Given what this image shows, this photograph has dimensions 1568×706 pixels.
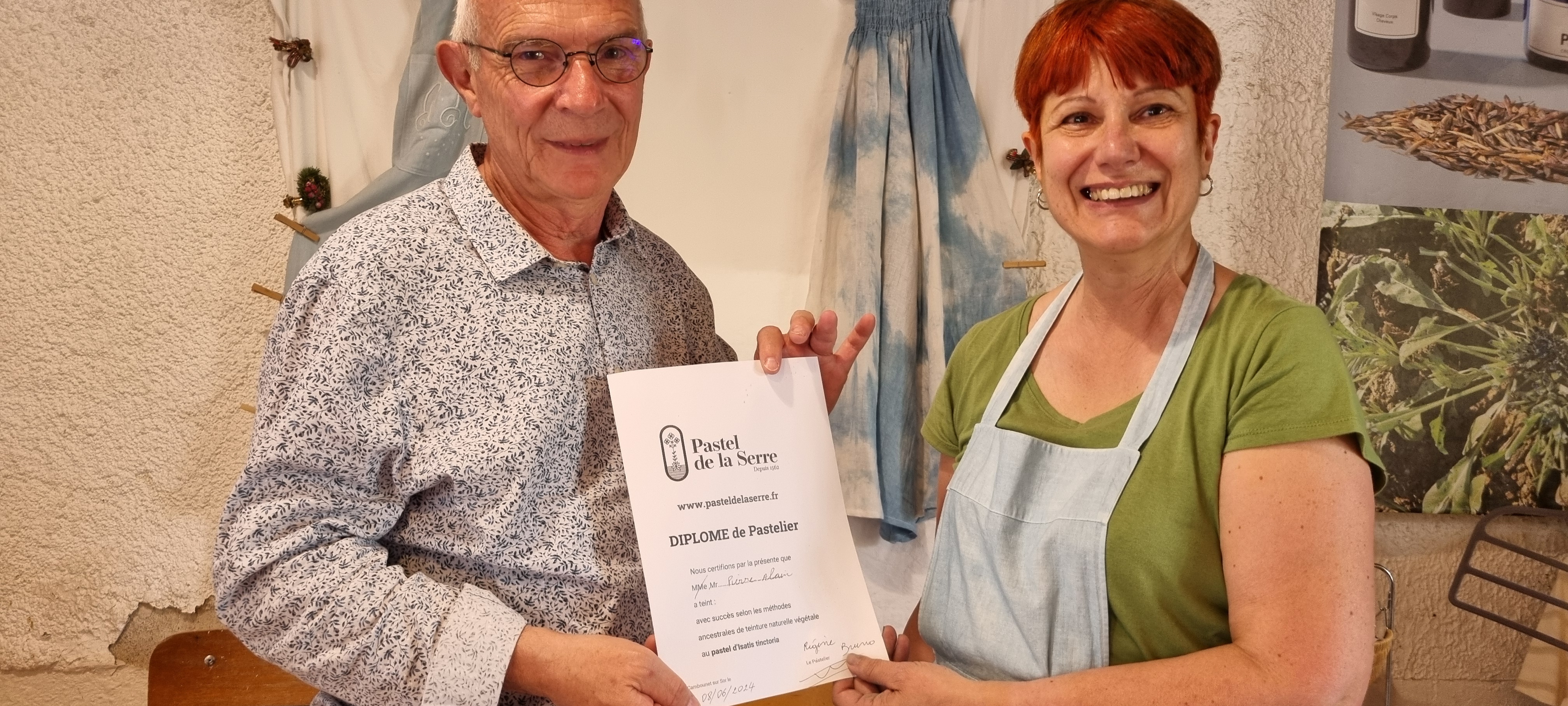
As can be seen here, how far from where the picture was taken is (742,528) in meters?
1.33

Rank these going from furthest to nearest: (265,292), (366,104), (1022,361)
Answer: (366,104), (265,292), (1022,361)

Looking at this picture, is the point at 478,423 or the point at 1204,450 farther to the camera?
the point at 478,423

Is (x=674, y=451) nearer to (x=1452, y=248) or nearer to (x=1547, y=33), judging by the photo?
(x=1452, y=248)

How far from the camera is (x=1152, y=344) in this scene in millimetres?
1332

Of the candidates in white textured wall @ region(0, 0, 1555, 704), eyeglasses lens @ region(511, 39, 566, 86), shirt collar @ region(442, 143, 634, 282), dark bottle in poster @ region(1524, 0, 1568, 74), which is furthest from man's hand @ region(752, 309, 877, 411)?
dark bottle in poster @ region(1524, 0, 1568, 74)

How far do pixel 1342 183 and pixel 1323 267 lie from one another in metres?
0.21

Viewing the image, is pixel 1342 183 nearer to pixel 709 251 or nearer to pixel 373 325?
pixel 709 251

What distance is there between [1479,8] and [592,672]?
265cm

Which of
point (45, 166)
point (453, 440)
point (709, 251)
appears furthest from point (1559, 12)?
point (45, 166)

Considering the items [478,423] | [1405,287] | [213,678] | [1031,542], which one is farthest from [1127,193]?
[213,678]

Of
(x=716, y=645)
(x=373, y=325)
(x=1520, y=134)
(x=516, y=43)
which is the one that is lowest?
(x=716, y=645)

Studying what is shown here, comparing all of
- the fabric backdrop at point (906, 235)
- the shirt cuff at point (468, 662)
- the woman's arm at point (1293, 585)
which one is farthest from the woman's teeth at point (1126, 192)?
the fabric backdrop at point (906, 235)

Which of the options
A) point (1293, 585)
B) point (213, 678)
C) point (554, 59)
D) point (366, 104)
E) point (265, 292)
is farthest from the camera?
point (366, 104)

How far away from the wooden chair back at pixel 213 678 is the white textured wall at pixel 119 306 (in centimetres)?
24
